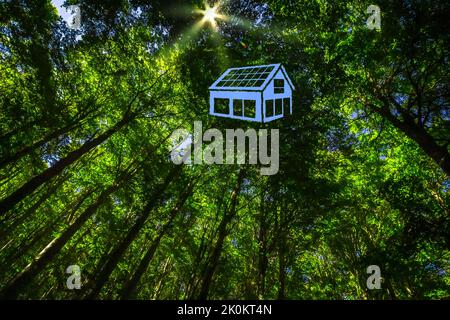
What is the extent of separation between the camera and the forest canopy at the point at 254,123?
300 inches

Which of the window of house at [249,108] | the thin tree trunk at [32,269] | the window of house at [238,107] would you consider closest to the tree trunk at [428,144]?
the window of house at [249,108]

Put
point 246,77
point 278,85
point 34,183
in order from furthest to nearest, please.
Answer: point 246,77, point 278,85, point 34,183

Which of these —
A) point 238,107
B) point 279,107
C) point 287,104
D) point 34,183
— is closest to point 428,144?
point 287,104

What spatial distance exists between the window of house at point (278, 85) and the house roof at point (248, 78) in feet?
0.99

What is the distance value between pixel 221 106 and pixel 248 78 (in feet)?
6.64

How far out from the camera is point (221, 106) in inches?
448

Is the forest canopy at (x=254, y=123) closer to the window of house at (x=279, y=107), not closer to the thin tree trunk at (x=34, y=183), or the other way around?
the thin tree trunk at (x=34, y=183)

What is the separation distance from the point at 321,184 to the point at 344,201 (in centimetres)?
390

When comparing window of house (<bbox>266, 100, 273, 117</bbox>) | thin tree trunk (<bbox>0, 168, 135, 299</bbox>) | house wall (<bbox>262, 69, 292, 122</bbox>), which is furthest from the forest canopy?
window of house (<bbox>266, 100, 273, 117</bbox>)

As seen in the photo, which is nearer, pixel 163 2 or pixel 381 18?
pixel 381 18

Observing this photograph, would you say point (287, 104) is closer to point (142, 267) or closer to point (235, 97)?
point (235, 97)

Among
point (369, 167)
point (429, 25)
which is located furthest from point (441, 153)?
point (369, 167)

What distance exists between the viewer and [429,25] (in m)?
6.82
